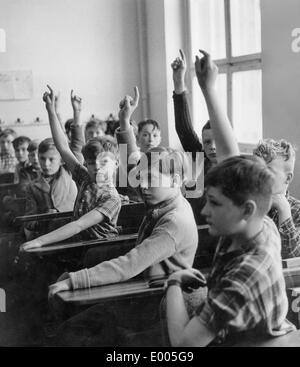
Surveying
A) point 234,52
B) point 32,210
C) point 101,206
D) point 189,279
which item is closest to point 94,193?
point 101,206

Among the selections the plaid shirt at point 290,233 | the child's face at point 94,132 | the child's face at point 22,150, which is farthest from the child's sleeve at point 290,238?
the child's face at point 22,150

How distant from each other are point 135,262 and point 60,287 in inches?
5.4

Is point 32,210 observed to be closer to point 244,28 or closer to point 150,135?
point 150,135

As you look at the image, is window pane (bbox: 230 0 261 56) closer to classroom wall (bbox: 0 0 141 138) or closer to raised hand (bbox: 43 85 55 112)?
classroom wall (bbox: 0 0 141 138)

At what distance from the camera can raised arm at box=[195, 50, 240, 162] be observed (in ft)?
2.66

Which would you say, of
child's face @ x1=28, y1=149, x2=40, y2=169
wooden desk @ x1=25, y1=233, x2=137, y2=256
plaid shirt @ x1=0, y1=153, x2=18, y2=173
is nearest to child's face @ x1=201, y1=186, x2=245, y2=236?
wooden desk @ x1=25, y1=233, x2=137, y2=256

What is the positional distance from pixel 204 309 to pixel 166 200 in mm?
325

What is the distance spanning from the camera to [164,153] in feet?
3.18

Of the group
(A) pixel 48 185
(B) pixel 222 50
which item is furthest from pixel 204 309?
(A) pixel 48 185

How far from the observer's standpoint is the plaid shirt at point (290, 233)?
37.7 inches

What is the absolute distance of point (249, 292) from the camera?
0.63 m

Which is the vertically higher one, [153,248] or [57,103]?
[57,103]

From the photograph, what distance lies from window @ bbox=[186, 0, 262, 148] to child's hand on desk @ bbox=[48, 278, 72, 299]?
1.70 feet
